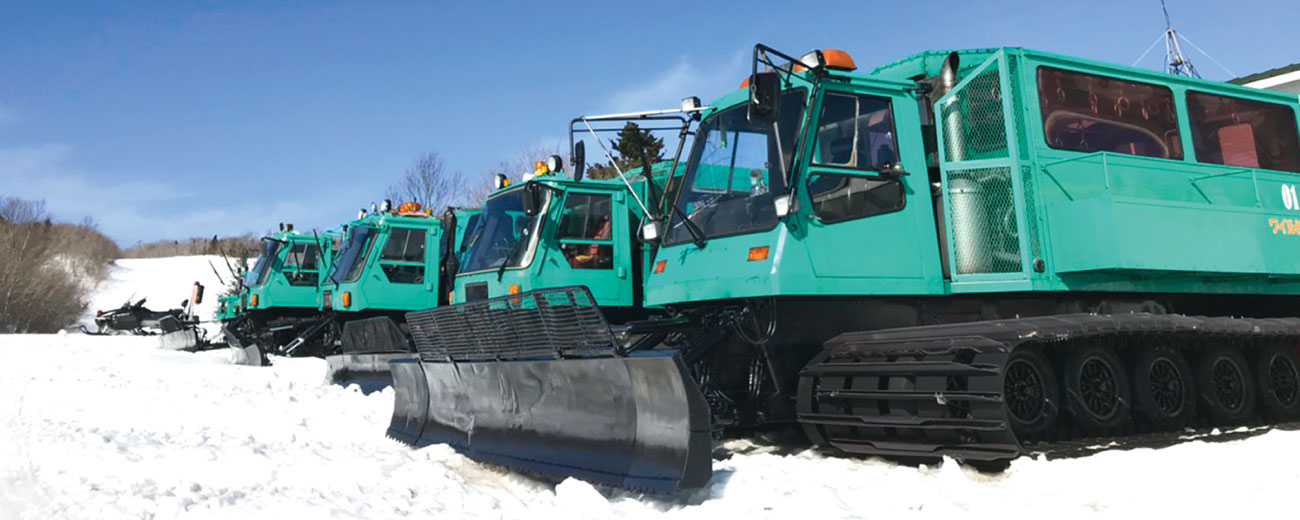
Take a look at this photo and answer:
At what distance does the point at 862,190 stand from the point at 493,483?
3069 mm

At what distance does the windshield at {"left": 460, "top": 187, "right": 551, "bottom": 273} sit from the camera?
429 inches

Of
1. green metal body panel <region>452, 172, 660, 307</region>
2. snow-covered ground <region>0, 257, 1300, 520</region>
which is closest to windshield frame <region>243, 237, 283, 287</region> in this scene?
green metal body panel <region>452, 172, 660, 307</region>

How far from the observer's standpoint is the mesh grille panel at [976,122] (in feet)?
21.5

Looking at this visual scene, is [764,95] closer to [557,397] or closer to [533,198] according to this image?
[557,397]

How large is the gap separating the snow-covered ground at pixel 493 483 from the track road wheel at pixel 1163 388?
32cm

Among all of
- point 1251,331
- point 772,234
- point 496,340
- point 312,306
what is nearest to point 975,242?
point 772,234

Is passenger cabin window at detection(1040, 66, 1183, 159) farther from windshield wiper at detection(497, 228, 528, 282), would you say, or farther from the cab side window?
windshield wiper at detection(497, 228, 528, 282)

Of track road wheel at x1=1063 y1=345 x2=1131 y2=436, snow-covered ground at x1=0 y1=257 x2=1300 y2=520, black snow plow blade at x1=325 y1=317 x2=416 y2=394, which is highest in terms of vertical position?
black snow plow blade at x1=325 y1=317 x2=416 y2=394

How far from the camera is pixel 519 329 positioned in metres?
5.97

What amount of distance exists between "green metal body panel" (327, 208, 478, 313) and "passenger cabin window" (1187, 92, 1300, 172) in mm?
10373

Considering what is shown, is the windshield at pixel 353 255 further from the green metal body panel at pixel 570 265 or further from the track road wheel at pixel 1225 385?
the track road wheel at pixel 1225 385

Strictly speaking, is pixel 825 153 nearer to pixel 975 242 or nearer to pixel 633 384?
pixel 975 242

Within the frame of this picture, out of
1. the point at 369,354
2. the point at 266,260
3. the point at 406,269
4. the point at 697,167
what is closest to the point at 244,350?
the point at 406,269

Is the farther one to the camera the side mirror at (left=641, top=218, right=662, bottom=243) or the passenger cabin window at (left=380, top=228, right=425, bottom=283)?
the passenger cabin window at (left=380, top=228, right=425, bottom=283)
